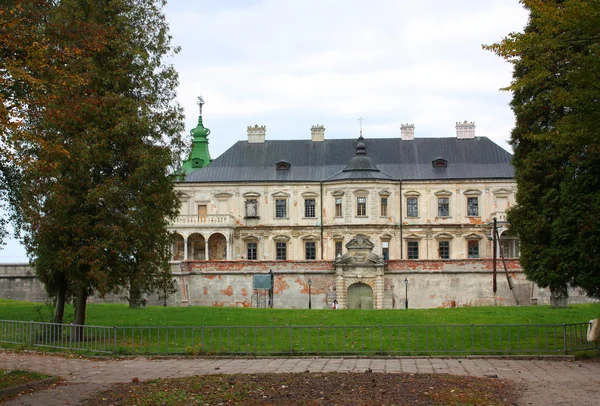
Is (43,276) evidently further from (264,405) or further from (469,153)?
(469,153)

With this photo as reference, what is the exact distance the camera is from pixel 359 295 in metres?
41.2

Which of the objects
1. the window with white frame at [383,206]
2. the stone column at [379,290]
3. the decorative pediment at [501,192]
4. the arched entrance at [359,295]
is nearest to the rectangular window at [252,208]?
the window with white frame at [383,206]

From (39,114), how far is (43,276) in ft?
18.0

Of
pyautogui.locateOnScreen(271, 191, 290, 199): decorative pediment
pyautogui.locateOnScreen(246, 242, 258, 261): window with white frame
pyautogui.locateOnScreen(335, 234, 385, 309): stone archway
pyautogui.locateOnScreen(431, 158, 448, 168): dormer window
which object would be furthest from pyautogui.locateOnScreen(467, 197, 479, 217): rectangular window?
pyautogui.locateOnScreen(335, 234, 385, 309): stone archway

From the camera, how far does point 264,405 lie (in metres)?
11.1

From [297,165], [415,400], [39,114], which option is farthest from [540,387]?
[297,165]

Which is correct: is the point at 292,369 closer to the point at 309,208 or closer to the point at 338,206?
the point at 338,206

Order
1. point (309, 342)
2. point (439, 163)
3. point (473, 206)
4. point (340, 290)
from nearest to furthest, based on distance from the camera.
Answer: point (309, 342) → point (340, 290) → point (473, 206) → point (439, 163)

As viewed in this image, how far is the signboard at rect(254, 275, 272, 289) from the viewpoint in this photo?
135ft

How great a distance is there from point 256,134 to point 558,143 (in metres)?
43.9

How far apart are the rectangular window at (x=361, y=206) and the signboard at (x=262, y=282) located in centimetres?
1466

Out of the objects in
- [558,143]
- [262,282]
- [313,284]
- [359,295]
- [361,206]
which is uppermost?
[361,206]

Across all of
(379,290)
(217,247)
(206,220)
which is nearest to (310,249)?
(217,247)

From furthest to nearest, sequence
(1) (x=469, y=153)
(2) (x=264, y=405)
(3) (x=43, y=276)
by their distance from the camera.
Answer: (1) (x=469, y=153)
(3) (x=43, y=276)
(2) (x=264, y=405)
